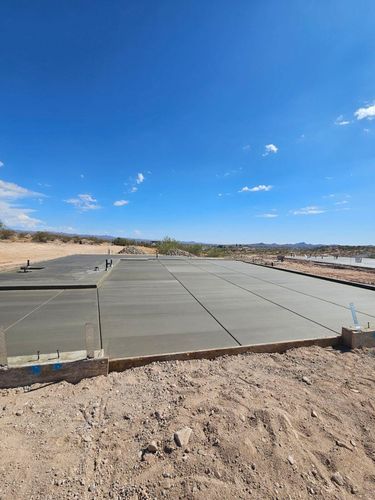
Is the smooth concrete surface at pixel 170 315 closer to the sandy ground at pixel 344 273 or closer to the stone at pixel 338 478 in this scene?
the stone at pixel 338 478

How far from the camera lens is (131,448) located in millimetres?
2188

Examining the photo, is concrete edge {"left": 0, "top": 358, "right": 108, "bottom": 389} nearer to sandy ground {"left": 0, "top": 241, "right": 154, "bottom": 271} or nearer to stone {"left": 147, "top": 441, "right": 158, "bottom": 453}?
stone {"left": 147, "top": 441, "right": 158, "bottom": 453}

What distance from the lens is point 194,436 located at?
7.54ft

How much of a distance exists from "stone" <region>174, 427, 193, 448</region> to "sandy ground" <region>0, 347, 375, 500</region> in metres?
0.04

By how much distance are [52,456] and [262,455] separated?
161 centimetres

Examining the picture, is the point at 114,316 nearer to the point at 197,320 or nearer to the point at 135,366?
the point at 197,320

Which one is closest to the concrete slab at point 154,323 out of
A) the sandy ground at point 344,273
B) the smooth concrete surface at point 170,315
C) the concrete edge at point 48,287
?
the smooth concrete surface at point 170,315

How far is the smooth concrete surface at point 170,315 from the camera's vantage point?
13.1 feet

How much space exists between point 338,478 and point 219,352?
193 centimetres

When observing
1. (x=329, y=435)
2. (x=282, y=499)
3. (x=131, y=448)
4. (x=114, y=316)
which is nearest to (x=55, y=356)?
(x=131, y=448)

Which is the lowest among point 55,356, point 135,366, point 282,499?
point 282,499

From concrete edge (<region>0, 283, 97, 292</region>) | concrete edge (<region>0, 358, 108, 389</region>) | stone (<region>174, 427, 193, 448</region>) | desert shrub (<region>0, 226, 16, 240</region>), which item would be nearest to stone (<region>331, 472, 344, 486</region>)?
stone (<region>174, 427, 193, 448</region>)

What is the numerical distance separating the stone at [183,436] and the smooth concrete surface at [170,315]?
1.41 metres

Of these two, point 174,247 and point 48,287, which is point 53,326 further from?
point 174,247
